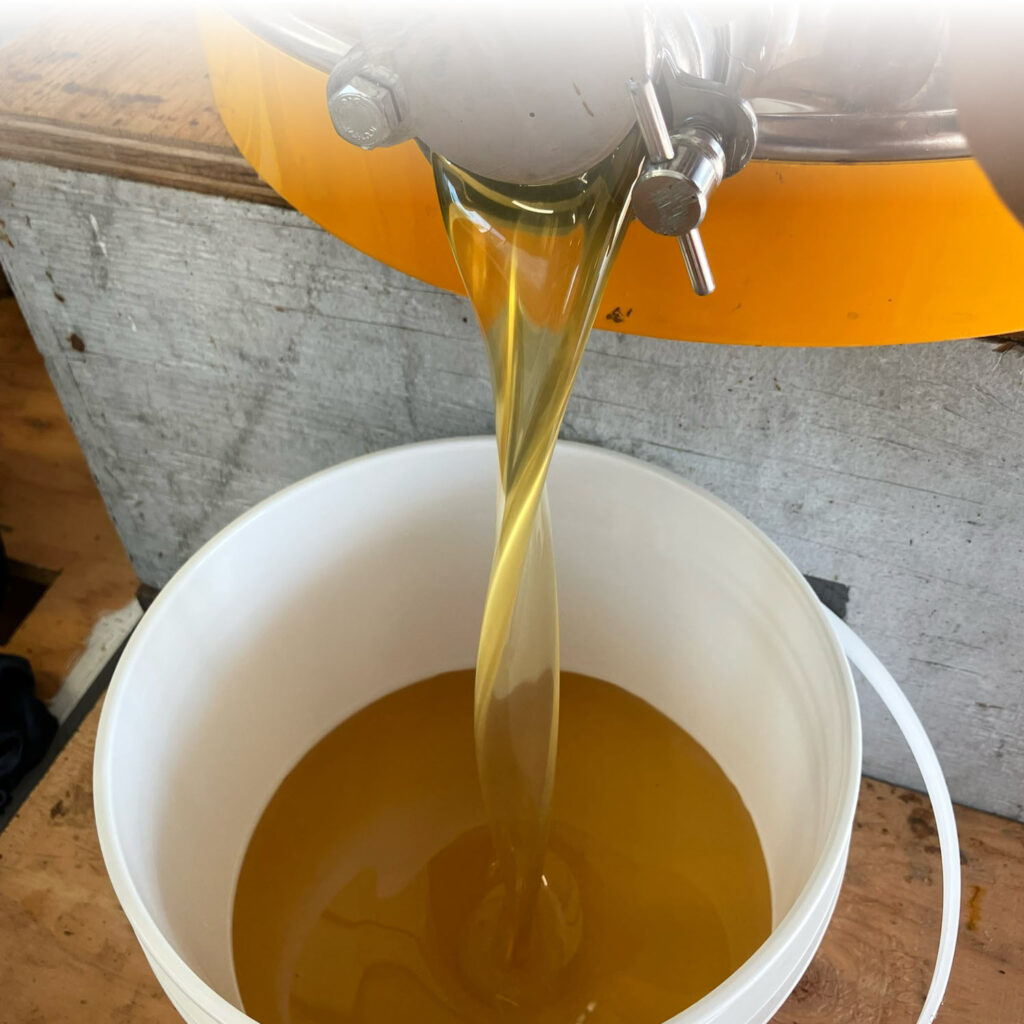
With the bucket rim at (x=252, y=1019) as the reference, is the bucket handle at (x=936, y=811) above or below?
below

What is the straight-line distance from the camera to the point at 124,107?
52cm

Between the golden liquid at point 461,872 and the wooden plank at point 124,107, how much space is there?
1.11 feet

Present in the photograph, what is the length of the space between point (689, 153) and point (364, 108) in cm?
8

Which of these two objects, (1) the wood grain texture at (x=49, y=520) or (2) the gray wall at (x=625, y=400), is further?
(1) the wood grain texture at (x=49, y=520)

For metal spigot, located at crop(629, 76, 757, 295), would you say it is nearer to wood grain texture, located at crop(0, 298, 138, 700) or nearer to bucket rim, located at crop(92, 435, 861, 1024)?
bucket rim, located at crop(92, 435, 861, 1024)

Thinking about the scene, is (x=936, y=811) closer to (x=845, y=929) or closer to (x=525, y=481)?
(x=845, y=929)

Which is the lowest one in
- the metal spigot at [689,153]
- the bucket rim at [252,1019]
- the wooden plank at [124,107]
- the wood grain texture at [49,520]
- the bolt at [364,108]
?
the wood grain texture at [49,520]

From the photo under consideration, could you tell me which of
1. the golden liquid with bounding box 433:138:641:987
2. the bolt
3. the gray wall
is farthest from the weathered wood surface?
the bolt

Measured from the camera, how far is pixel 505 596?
0.46m

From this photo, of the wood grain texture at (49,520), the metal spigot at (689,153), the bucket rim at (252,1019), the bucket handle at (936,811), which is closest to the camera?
the metal spigot at (689,153)

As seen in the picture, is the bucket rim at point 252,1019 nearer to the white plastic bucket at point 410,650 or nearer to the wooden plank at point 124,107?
the white plastic bucket at point 410,650

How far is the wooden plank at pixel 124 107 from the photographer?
50 cm

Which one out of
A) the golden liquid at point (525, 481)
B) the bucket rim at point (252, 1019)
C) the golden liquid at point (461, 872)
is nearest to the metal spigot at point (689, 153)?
the golden liquid at point (525, 481)

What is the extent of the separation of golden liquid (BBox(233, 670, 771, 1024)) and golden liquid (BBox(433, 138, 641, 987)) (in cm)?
2
